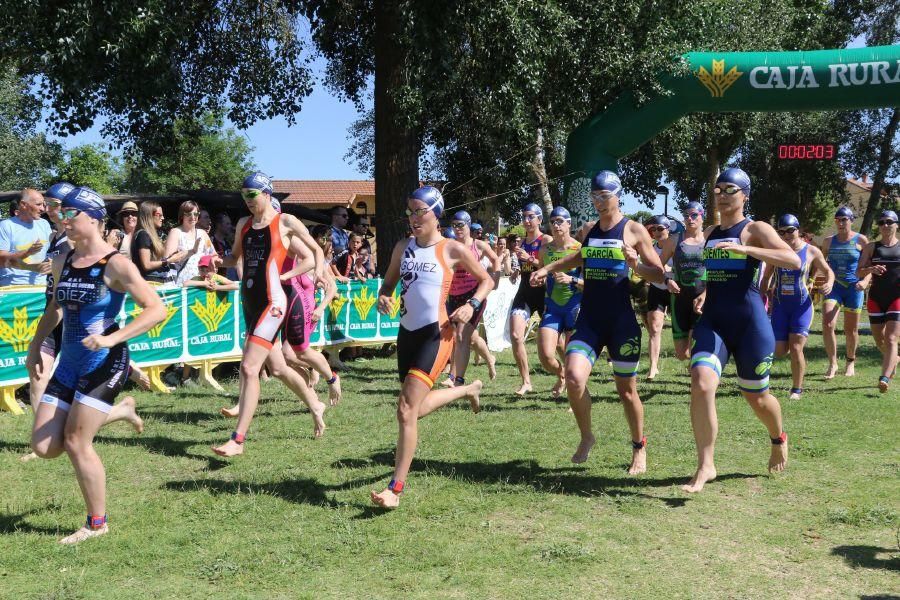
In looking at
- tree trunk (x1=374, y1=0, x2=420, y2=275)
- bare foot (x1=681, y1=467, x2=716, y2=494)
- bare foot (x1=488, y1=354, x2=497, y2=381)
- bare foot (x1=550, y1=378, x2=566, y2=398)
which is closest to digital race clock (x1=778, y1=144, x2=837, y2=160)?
tree trunk (x1=374, y1=0, x2=420, y2=275)

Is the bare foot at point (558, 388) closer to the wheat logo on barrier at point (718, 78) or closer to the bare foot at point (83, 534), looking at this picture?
the bare foot at point (83, 534)

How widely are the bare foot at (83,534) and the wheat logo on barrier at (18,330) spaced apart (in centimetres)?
438

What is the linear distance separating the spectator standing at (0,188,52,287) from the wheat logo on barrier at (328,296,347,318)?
458 centimetres

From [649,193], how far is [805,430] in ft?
111

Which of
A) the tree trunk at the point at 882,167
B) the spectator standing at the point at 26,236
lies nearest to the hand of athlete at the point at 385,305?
the spectator standing at the point at 26,236

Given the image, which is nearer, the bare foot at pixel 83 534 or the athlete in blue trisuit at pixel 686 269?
the bare foot at pixel 83 534

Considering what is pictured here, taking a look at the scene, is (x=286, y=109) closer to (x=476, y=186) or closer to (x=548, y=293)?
(x=476, y=186)

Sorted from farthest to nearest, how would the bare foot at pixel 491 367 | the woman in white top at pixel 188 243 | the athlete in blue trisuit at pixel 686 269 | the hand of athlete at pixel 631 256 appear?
the bare foot at pixel 491 367 < the woman in white top at pixel 188 243 < the athlete in blue trisuit at pixel 686 269 < the hand of athlete at pixel 631 256

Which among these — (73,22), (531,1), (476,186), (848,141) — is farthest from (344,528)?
(848,141)

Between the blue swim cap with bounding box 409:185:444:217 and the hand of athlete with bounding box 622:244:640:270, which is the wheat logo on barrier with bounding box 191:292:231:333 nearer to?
the blue swim cap with bounding box 409:185:444:217

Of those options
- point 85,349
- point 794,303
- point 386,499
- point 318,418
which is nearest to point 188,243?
point 318,418

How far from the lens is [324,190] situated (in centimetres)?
8025

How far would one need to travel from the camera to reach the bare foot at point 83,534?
4.93m

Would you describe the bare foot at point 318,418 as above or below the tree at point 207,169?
below
